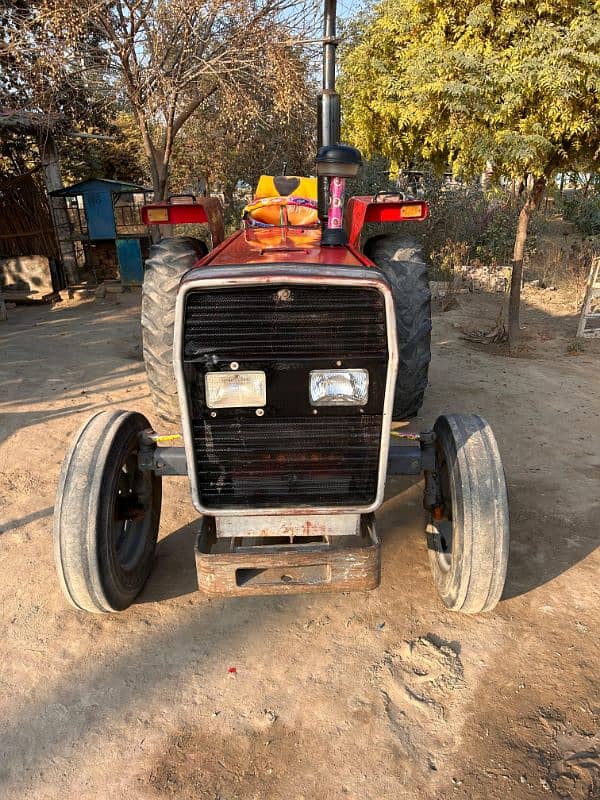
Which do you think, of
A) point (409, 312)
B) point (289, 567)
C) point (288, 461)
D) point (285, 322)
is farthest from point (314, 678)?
point (409, 312)

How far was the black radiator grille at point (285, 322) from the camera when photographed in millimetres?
2039

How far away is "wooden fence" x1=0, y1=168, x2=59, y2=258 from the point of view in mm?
10203

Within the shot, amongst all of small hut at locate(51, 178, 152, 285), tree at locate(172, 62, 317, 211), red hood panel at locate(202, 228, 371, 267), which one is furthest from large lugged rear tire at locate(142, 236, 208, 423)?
small hut at locate(51, 178, 152, 285)

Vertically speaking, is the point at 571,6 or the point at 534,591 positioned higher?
the point at 571,6

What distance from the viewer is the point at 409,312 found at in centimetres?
393

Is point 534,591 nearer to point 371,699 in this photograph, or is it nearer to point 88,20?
point 371,699

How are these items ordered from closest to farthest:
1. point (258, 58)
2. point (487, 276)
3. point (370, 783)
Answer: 1. point (370, 783)
2. point (258, 58)
3. point (487, 276)

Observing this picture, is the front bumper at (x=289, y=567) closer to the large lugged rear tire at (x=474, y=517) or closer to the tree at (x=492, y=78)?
the large lugged rear tire at (x=474, y=517)

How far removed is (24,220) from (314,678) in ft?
33.7

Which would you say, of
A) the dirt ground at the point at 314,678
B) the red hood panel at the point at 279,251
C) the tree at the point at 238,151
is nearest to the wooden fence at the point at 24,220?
the tree at the point at 238,151

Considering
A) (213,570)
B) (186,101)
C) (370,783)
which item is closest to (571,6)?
(186,101)

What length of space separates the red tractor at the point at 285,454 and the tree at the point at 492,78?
107 inches

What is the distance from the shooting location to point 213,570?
7.50 ft

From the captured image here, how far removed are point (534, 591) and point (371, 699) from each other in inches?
41.0
